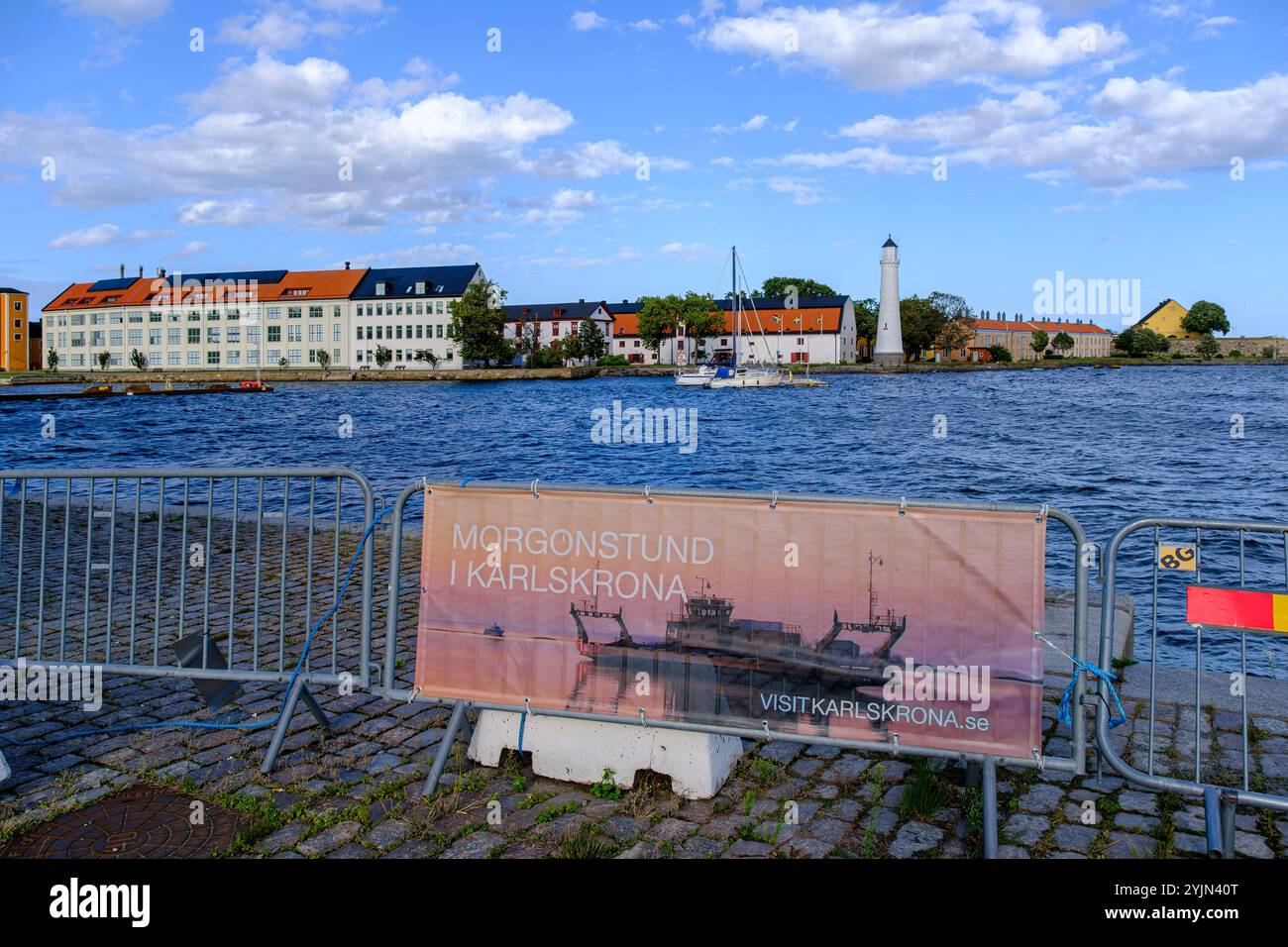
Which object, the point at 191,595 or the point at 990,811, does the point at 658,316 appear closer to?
the point at 191,595

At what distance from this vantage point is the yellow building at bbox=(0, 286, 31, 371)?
137500 mm

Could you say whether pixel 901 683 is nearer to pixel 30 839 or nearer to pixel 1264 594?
pixel 1264 594

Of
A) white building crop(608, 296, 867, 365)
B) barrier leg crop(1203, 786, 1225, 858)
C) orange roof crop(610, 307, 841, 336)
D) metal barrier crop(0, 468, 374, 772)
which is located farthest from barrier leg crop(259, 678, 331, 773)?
orange roof crop(610, 307, 841, 336)

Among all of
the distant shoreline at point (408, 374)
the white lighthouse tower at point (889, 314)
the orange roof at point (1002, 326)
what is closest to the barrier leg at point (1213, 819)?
the distant shoreline at point (408, 374)

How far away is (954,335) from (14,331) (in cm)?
14025

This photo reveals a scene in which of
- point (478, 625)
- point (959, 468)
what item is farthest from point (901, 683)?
point (959, 468)

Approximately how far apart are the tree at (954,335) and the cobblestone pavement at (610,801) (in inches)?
6156

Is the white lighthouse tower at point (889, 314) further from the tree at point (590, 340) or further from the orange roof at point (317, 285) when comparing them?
the orange roof at point (317, 285)

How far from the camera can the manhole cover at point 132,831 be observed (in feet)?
14.1

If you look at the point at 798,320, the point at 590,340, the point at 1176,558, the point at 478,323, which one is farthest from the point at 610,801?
the point at 798,320

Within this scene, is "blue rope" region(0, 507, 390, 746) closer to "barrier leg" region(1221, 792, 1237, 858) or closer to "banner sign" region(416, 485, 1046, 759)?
"banner sign" region(416, 485, 1046, 759)

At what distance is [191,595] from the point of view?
9.45 meters

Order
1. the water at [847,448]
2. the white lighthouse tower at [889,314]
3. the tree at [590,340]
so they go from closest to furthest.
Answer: the water at [847,448] < the white lighthouse tower at [889,314] < the tree at [590,340]

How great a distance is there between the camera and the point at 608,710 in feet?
16.3
